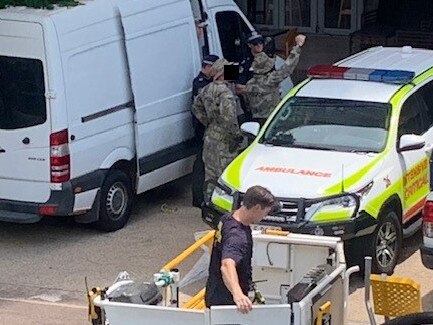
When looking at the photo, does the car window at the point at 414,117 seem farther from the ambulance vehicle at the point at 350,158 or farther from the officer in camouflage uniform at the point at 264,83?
the officer in camouflage uniform at the point at 264,83

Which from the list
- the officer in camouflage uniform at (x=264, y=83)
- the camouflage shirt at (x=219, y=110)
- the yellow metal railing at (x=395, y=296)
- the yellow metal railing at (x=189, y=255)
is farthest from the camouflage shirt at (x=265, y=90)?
the yellow metal railing at (x=395, y=296)

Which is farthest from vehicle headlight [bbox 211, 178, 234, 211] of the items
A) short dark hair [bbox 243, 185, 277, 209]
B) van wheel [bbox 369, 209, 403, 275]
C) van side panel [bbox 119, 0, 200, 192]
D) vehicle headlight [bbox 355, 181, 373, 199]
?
short dark hair [bbox 243, 185, 277, 209]

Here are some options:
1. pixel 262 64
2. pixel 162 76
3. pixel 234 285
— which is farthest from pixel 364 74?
pixel 234 285

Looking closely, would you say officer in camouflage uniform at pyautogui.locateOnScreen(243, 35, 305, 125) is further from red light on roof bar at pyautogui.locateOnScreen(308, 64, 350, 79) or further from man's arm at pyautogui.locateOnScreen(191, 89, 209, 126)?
red light on roof bar at pyautogui.locateOnScreen(308, 64, 350, 79)

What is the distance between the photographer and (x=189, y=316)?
761 centimetres

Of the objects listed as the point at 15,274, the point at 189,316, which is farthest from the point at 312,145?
the point at 189,316

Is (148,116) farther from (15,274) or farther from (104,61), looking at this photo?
(15,274)

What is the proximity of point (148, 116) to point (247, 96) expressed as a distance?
1278mm

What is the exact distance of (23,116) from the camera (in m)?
12.0

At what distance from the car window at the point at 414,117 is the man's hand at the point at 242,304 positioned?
4.31 metres

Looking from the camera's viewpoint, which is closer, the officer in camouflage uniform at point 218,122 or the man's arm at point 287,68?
the officer in camouflage uniform at point 218,122

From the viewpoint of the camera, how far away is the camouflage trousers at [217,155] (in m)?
12.7

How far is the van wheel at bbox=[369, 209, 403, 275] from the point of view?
35.4 ft

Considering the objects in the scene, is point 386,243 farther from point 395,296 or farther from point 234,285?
point 234,285
